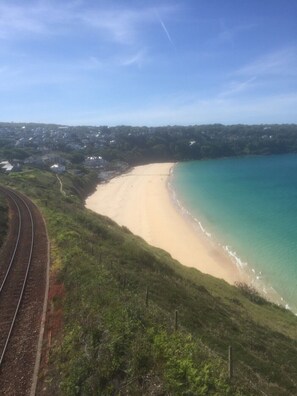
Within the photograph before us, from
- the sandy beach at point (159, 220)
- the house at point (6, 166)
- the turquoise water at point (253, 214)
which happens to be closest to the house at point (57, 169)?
the house at point (6, 166)

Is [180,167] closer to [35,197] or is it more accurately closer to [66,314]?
[35,197]

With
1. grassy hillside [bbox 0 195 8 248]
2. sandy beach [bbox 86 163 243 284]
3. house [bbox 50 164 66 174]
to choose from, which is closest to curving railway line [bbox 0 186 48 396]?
grassy hillside [bbox 0 195 8 248]

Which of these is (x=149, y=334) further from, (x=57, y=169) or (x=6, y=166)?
(x=57, y=169)

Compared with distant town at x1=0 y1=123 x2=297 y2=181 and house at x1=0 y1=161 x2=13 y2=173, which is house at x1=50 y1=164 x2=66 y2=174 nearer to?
distant town at x1=0 y1=123 x2=297 y2=181

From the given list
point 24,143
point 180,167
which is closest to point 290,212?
point 180,167

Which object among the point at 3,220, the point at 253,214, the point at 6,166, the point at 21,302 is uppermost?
the point at 21,302

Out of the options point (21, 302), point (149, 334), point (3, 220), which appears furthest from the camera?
point (3, 220)

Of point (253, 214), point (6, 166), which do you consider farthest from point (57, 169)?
point (253, 214)
